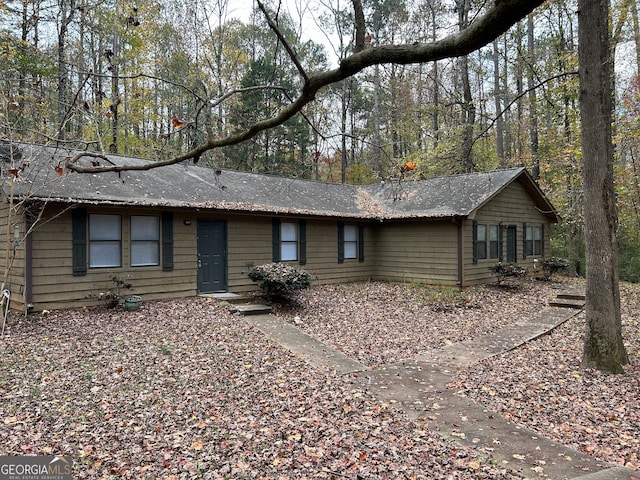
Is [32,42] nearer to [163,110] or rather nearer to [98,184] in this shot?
[163,110]

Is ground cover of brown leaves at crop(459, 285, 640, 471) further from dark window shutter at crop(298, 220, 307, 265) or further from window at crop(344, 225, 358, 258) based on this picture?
window at crop(344, 225, 358, 258)

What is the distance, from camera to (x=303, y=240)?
13.7m

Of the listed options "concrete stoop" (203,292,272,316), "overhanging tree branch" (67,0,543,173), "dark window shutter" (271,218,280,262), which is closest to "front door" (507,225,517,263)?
"dark window shutter" (271,218,280,262)

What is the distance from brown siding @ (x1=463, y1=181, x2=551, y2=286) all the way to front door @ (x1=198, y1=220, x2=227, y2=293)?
795cm

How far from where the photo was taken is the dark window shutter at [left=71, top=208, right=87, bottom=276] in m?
9.28

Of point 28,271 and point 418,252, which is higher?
point 418,252

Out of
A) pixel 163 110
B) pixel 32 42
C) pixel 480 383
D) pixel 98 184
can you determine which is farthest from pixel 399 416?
pixel 163 110

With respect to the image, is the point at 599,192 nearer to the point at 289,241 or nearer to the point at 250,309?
the point at 250,309

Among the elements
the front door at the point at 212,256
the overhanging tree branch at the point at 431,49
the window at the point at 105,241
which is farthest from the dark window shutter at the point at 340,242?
the overhanging tree branch at the point at 431,49

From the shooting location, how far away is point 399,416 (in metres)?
4.82

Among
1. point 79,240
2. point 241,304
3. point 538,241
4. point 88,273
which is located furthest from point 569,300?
point 79,240

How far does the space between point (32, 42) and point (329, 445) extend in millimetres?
19038

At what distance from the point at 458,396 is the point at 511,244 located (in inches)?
477

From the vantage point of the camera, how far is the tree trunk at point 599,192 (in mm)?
6418
